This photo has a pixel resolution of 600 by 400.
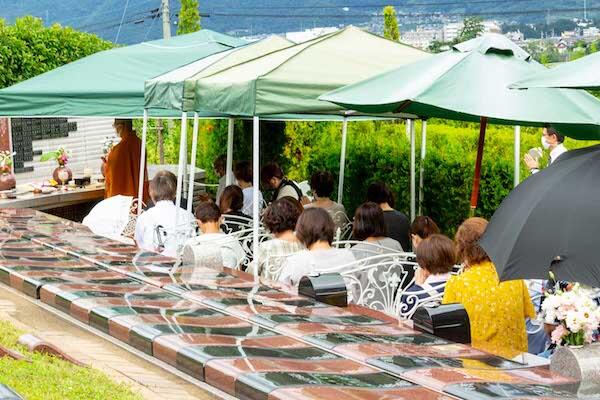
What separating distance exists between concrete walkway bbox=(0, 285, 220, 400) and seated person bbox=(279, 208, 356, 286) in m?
1.32

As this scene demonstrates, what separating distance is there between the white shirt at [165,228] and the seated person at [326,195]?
40.1 inches

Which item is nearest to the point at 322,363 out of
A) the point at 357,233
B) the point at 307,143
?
the point at 357,233

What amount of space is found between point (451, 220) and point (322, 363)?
18.3 feet

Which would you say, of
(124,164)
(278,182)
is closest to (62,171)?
(124,164)

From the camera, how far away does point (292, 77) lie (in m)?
7.35

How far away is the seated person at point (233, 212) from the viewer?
8484 millimetres

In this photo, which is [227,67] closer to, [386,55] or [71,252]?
[386,55]

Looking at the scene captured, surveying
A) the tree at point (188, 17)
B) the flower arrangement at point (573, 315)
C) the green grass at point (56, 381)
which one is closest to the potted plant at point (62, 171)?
the green grass at point (56, 381)

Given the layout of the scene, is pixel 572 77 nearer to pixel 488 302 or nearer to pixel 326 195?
pixel 488 302

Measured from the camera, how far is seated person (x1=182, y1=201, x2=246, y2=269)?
723 centimetres

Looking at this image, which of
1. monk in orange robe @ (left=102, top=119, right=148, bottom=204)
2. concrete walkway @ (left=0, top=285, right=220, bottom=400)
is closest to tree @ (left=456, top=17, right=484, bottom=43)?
monk in orange robe @ (left=102, top=119, right=148, bottom=204)

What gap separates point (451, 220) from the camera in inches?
399

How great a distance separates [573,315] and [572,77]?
39.3 inches

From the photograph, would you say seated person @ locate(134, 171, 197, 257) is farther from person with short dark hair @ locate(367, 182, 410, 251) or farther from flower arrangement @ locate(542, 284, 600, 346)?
Answer: flower arrangement @ locate(542, 284, 600, 346)
